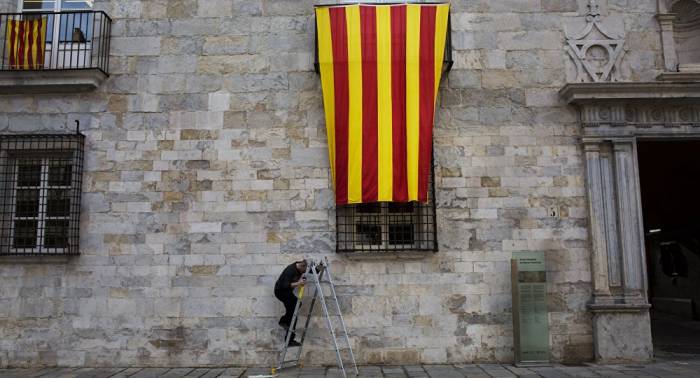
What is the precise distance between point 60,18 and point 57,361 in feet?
18.2

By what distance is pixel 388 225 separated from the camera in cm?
887

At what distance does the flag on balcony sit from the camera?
29.9 ft

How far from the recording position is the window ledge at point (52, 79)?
8.86m

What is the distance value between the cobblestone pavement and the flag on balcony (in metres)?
4.81

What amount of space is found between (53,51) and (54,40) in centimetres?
19

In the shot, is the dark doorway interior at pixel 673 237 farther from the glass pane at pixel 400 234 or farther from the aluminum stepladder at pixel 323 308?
the aluminum stepladder at pixel 323 308

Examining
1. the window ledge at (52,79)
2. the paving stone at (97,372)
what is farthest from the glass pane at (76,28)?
the paving stone at (97,372)

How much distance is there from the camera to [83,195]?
8891 mm

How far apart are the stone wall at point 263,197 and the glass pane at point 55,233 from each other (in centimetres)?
37

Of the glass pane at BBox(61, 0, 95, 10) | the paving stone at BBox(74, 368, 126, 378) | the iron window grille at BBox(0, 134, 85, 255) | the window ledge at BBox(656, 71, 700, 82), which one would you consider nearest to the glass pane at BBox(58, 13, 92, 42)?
the glass pane at BBox(61, 0, 95, 10)

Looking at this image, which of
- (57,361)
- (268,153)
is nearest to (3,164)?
(57,361)

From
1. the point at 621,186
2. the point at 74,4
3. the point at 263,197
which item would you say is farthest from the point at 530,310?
the point at 74,4

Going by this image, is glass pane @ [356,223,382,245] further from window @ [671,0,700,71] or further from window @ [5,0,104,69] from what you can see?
window @ [671,0,700,71]

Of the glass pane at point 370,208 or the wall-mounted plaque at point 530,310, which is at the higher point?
the glass pane at point 370,208
